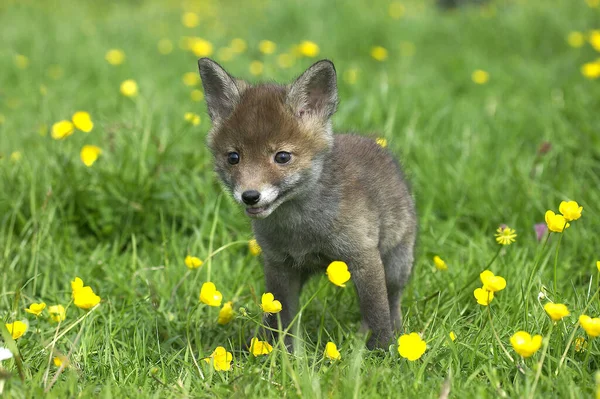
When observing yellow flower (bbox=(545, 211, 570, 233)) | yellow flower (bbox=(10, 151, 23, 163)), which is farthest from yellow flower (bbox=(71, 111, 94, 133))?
yellow flower (bbox=(545, 211, 570, 233))

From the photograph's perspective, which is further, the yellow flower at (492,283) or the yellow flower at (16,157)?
the yellow flower at (16,157)

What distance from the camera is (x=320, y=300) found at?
389 centimetres

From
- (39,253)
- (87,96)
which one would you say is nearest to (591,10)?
(87,96)

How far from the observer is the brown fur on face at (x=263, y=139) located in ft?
10.3

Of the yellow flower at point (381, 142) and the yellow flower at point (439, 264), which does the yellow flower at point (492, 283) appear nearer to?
the yellow flower at point (439, 264)

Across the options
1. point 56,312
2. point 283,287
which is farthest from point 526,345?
point 56,312

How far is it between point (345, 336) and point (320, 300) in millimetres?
386

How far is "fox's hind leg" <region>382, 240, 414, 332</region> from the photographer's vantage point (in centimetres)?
380

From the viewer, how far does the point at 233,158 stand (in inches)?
127

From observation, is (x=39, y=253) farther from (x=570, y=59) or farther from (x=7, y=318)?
(x=570, y=59)

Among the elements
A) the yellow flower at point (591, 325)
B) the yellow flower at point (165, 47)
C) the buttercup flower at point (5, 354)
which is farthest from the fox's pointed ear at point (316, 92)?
the yellow flower at point (165, 47)

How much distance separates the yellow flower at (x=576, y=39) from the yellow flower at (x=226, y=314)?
205 inches

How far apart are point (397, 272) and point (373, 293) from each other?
0.44m

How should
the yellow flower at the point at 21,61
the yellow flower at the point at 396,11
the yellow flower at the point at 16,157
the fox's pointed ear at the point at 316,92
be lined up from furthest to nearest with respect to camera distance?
1. the yellow flower at the point at 396,11
2. the yellow flower at the point at 21,61
3. the yellow flower at the point at 16,157
4. the fox's pointed ear at the point at 316,92
